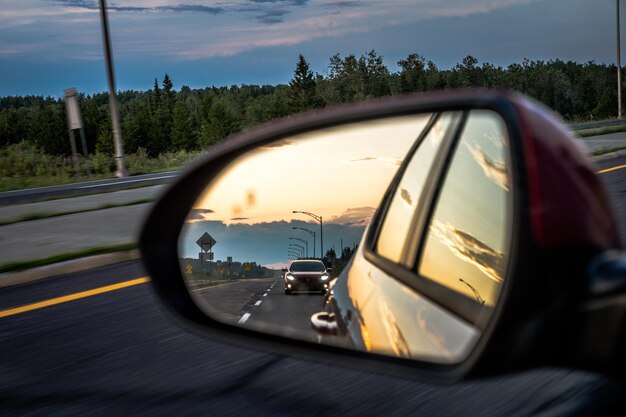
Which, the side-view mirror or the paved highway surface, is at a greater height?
the side-view mirror

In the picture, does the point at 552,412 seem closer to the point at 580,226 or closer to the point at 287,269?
the point at 287,269

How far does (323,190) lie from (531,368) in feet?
2.39

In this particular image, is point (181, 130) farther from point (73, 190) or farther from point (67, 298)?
point (67, 298)

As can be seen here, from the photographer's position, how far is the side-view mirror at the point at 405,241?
0.98 m

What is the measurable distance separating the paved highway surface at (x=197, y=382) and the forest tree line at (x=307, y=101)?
108 m

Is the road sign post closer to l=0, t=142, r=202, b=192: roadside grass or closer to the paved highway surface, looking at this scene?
the paved highway surface

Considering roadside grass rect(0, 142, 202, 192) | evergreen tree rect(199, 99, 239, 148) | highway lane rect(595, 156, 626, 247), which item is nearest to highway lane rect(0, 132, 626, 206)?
highway lane rect(595, 156, 626, 247)

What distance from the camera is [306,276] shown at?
1.56 meters

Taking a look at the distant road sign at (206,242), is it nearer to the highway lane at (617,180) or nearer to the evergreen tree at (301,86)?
the highway lane at (617,180)

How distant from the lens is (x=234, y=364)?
12.2 feet

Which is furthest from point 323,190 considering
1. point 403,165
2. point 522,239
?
point 522,239

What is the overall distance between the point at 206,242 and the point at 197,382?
69.8 inches

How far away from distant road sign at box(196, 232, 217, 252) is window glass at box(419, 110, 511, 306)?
1.71 feet

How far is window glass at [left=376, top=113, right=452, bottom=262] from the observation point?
1630 mm
